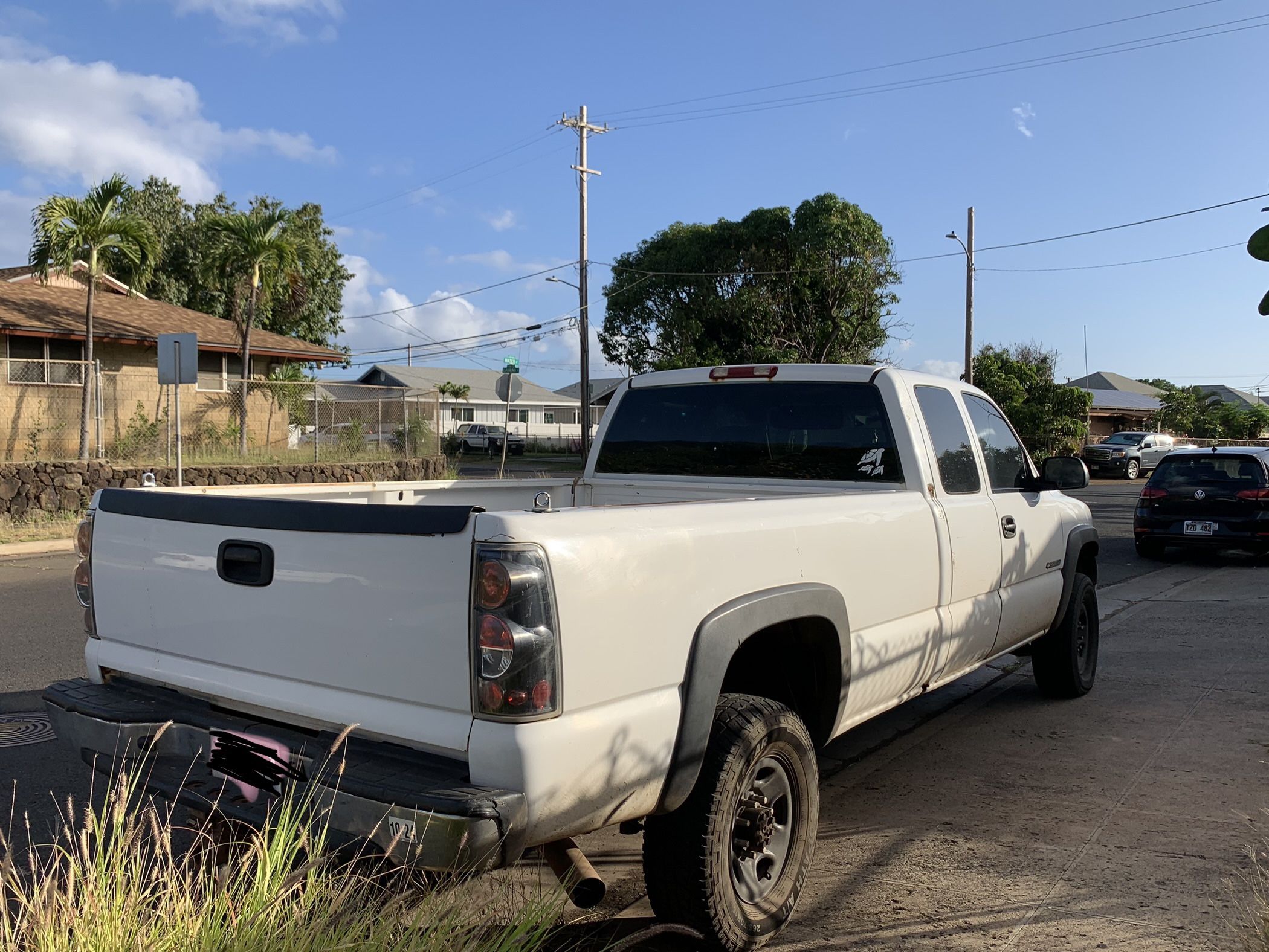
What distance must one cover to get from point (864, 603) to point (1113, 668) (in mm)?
4632

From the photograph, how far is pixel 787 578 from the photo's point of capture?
356cm

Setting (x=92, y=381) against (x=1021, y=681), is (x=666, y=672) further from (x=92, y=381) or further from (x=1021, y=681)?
(x=92, y=381)

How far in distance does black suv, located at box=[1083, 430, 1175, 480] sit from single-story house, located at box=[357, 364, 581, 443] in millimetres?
31506

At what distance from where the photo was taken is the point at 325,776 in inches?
111

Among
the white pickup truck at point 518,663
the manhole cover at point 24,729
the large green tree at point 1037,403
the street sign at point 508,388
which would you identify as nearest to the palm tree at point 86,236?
the street sign at point 508,388

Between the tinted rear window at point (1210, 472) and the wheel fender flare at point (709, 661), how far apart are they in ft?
40.4

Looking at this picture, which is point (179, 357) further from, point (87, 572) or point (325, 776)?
point (325, 776)

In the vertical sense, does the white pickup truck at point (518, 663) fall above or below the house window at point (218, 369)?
below

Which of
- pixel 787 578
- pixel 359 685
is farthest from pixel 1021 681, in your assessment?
pixel 359 685

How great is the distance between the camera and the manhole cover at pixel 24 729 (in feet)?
17.8

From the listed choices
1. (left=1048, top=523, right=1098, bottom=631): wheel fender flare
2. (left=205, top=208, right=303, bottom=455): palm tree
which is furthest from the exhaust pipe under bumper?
(left=205, top=208, right=303, bottom=455): palm tree

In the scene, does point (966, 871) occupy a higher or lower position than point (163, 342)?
lower

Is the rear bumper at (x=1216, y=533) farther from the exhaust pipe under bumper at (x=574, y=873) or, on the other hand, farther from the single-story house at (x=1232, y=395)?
the single-story house at (x=1232, y=395)

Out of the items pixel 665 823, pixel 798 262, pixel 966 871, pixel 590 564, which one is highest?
pixel 798 262
